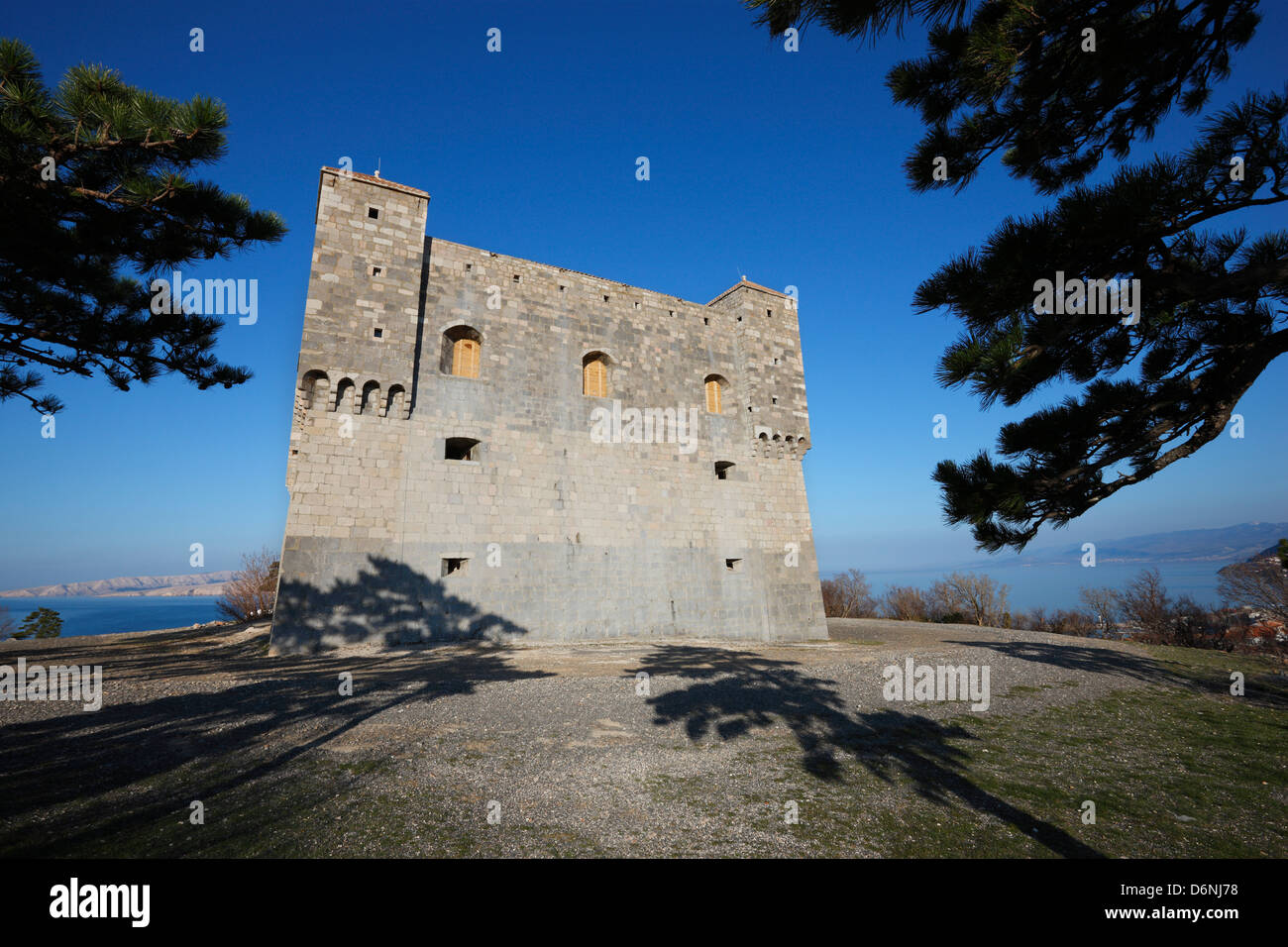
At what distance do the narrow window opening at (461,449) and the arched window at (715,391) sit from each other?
8.21 meters

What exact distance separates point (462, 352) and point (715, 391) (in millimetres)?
8685

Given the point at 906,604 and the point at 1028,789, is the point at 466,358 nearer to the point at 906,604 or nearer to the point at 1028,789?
the point at 1028,789

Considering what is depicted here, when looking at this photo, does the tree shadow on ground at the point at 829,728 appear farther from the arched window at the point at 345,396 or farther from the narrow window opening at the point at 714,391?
the narrow window opening at the point at 714,391

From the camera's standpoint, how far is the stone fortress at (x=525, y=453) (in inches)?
507

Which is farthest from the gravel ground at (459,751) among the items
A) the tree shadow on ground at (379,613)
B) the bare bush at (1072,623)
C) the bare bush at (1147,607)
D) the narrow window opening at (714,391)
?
the bare bush at (1072,623)

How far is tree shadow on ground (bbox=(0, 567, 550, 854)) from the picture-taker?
13.7 ft

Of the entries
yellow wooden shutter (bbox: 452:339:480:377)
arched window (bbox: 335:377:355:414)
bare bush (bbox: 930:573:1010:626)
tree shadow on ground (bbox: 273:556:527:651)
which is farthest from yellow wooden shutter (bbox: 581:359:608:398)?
bare bush (bbox: 930:573:1010:626)

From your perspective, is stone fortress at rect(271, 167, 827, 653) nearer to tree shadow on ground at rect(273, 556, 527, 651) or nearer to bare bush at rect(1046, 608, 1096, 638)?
tree shadow on ground at rect(273, 556, 527, 651)

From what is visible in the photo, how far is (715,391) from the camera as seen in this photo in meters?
19.2

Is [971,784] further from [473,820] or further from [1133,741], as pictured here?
[473,820]

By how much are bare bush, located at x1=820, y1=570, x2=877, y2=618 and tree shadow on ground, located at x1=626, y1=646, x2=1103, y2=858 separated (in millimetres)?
24917

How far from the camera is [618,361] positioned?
17328mm

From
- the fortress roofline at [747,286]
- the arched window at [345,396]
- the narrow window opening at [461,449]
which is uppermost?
the fortress roofline at [747,286]

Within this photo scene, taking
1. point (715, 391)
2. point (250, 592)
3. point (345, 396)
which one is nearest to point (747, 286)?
point (715, 391)
